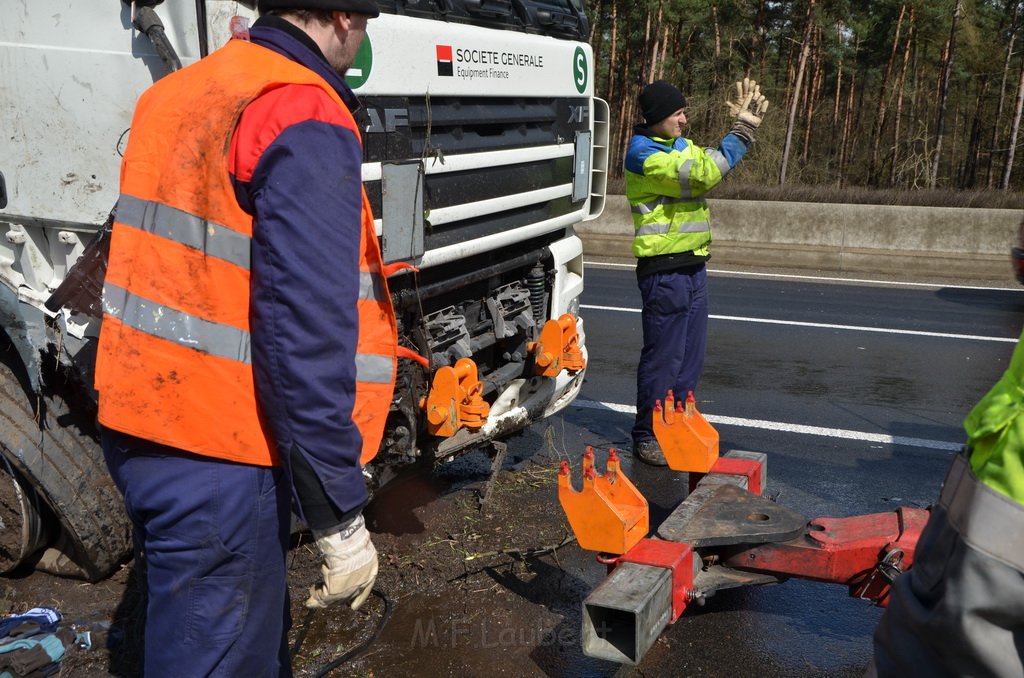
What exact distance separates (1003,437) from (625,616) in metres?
1.30

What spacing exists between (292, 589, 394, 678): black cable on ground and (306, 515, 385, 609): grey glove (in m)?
1.09

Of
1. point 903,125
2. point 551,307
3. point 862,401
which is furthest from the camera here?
point 903,125

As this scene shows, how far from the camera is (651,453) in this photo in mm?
5098

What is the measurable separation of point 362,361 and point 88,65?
1.32 metres

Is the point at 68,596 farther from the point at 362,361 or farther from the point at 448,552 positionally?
the point at 362,361

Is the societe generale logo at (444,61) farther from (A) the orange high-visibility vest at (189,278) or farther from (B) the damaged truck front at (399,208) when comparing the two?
(A) the orange high-visibility vest at (189,278)

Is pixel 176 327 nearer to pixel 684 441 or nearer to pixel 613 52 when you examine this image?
pixel 684 441

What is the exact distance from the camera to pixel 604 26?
97.1 feet

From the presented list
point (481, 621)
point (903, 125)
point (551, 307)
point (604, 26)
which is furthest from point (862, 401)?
point (903, 125)

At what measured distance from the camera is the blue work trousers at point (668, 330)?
16.2 feet

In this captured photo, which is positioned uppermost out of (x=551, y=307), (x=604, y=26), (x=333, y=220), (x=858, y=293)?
(x=604, y=26)

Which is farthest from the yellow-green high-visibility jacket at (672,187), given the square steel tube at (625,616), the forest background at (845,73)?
the forest background at (845,73)

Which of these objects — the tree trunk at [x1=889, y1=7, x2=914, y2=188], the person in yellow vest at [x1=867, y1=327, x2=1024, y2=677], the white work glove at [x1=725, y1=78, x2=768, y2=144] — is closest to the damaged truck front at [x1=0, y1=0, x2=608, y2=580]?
the white work glove at [x1=725, y1=78, x2=768, y2=144]

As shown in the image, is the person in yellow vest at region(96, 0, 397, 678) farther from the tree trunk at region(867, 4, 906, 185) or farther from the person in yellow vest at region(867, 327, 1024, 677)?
the tree trunk at region(867, 4, 906, 185)
